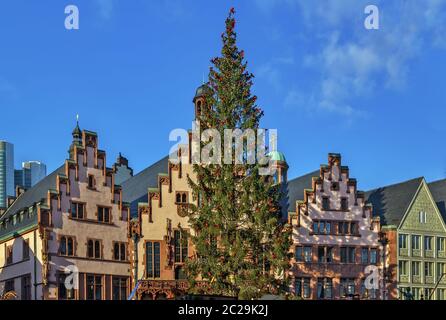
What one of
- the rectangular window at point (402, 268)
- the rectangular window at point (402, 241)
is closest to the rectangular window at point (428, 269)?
the rectangular window at point (402, 268)

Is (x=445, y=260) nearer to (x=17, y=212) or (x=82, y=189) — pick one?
(x=82, y=189)

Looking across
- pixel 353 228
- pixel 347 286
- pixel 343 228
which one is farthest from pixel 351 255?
pixel 347 286

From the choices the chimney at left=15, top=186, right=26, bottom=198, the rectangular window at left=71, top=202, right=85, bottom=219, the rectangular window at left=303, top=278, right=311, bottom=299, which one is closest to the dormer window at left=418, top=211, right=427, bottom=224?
the rectangular window at left=303, top=278, right=311, bottom=299

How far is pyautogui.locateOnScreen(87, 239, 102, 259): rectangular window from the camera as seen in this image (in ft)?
194

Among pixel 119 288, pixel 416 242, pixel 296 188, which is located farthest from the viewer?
pixel 296 188

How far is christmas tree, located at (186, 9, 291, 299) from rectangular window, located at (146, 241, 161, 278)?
450cm

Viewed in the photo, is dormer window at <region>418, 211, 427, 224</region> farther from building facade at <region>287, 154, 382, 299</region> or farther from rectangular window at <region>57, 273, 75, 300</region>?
rectangular window at <region>57, 273, 75, 300</region>

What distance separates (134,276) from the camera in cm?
6081

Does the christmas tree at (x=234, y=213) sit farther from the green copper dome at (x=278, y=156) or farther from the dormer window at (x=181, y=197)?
the green copper dome at (x=278, y=156)

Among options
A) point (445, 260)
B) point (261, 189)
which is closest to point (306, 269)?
point (261, 189)

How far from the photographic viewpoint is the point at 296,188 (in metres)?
79.1

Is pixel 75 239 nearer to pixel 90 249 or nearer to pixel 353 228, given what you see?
pixel 90 249

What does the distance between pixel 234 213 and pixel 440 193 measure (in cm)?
3670

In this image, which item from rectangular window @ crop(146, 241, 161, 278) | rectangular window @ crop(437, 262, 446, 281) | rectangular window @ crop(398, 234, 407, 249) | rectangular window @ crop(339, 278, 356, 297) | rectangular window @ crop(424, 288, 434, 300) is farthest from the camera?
rectangular window @ crop(437, 262, 446, 281)
